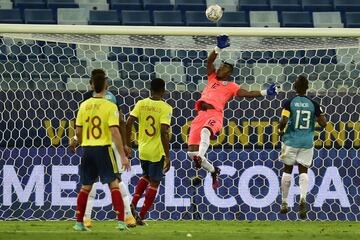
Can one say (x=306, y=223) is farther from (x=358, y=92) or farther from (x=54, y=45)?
(x=54, y=45)

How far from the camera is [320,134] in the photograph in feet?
42.8

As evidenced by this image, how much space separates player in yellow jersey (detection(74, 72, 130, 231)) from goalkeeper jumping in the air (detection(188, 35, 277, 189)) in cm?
273

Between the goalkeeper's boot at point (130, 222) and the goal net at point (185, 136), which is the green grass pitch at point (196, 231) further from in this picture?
the goal net at point (185, 136)

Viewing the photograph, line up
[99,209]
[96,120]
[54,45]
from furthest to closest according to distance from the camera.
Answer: [54,45]
[99,209]
[96,120]

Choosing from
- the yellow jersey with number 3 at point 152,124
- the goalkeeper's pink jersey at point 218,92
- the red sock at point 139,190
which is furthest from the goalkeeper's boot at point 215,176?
the yellow jersey with number 3 at point 152,124

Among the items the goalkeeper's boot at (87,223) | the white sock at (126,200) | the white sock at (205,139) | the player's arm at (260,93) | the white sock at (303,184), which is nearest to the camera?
the white sock at (126,200)

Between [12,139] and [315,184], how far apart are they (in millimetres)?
3796

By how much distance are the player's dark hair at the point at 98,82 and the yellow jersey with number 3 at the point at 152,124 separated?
1.52 meters

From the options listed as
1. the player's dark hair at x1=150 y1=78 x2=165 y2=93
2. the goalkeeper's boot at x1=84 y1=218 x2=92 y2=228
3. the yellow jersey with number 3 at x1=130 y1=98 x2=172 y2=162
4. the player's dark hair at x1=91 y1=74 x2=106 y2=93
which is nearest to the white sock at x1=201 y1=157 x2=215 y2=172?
the yellow jersey with number 3 at x1=130 y1=98 x2=172 y2=162

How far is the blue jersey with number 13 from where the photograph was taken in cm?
1155

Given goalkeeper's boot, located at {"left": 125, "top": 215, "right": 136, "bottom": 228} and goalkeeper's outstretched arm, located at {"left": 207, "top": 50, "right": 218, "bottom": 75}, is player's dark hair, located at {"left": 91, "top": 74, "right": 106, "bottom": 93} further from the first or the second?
goalkeeper's outstretched arm, located at {"left": 207, "top": 50, "right": 218, "bottom": 75}

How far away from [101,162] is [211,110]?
3043 mm

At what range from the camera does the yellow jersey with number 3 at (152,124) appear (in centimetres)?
1050

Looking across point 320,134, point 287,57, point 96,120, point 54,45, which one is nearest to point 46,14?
point 54,45
